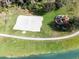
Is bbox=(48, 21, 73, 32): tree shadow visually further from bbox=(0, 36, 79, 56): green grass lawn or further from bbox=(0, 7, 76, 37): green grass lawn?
bbox=(0, 36, 79, 56): green grass lawn

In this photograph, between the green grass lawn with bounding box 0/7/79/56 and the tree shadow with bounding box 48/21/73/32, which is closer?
the green grass lawn with bounding box 0/7/79/56

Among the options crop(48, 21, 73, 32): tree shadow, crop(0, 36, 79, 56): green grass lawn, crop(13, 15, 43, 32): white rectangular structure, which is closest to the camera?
crop(0, 36, 79, 56): green grass lawn

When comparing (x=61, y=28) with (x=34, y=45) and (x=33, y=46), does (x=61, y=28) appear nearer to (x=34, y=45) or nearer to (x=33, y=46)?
(x=34, y=45)

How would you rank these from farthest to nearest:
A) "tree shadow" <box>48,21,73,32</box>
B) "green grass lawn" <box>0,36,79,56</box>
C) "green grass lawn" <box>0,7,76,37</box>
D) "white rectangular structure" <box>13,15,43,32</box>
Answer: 1. "white rectangular structure" <box>13,15,43,32</box>
2. "tree shadow" <box>48,21,73,32</box>
3. "green grass lawn" <box>0,7,76,37</box>
4. "green grass lawn" <box>0,36,79,56</box>

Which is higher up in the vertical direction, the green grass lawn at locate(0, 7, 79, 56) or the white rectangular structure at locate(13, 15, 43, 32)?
the white rectangular structure at locate(13, 15, 43, 32)

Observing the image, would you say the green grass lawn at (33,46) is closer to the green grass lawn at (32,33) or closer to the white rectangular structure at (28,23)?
the green grass lawn at (32,33)

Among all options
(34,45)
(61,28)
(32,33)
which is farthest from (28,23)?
(61,28)

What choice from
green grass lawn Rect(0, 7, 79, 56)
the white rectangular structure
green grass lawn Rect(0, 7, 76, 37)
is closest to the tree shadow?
green grass lawn Rect(0, 7, 76, 37)

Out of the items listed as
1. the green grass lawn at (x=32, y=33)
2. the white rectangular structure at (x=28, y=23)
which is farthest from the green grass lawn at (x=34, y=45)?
the white rectangular structure at (x=28, y=23)

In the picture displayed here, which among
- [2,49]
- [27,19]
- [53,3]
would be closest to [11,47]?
[2,49]
